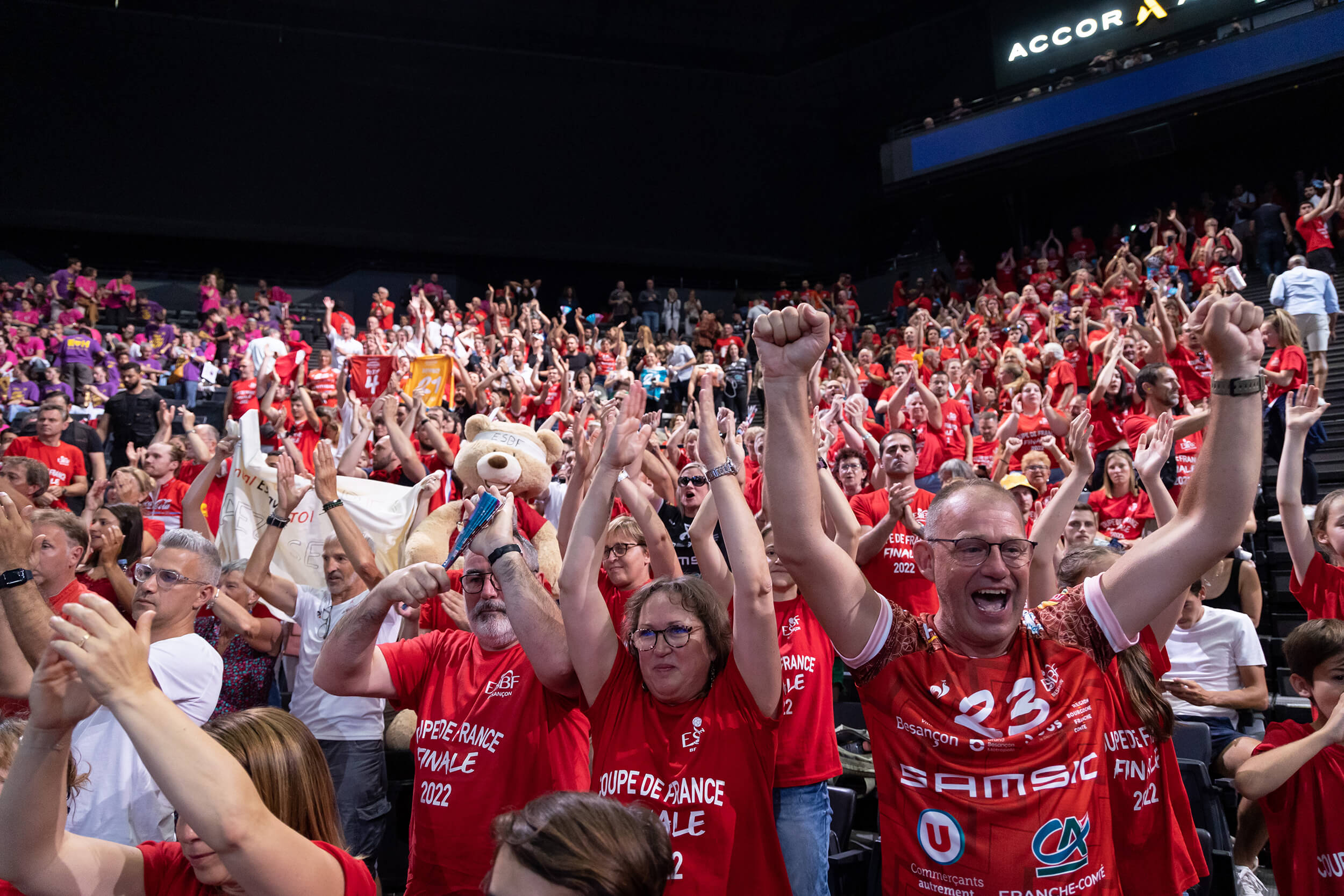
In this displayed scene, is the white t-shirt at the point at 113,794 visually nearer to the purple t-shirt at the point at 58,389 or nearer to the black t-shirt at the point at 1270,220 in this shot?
the purple t-shirt at the point at 58,389

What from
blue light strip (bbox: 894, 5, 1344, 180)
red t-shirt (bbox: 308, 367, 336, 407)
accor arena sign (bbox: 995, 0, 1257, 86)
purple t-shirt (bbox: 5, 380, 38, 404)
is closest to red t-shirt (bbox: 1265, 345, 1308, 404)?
red t-shirt (bbox: 308, 367, 336, 407)

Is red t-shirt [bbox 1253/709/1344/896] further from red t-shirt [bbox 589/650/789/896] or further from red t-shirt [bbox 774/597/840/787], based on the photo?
red t-shirt [bbox 589/650/789/896]

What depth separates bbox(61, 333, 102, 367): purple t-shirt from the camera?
13.6 meters

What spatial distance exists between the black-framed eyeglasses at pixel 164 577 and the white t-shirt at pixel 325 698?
89cm

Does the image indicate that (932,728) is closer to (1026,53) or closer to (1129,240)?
(1129,240)

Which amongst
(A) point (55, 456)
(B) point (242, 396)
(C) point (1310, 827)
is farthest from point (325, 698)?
(B) point (242, 396)

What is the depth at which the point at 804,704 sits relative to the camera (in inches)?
133

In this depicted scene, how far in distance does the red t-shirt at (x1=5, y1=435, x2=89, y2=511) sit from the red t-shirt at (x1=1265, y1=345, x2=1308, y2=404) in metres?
9.22

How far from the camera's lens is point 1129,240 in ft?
58.9

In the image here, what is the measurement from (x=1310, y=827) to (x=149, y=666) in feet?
9.49

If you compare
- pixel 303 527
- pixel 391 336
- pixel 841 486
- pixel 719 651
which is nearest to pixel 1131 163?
pixel 391 336

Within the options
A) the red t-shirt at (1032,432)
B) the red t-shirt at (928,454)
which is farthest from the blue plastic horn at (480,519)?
the red t-shirt at (1032,432)

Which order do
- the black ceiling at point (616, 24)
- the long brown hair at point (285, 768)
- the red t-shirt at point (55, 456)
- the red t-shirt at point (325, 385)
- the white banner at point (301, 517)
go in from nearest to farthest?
the long brown hair at point (285, 768) → the white banner at point (301, 517) → the red t-shirt at point (55, 456) → the red t-shirt at point (325, 385) → the black ceiling at point (616, 24)

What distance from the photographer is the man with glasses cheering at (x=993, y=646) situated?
1.93 meters
